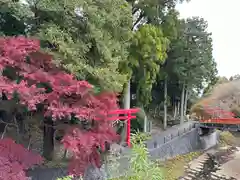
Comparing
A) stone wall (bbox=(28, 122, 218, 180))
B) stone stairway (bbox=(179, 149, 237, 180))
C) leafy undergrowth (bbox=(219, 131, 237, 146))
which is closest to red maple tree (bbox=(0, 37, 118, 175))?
stone wall (bbox=(28, 122, 218, 180))

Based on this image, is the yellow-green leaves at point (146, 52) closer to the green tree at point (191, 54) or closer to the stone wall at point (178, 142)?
the stone wall at point (178, 142)

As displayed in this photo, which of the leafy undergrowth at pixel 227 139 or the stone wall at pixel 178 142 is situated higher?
the stone wall at pixel 178 142

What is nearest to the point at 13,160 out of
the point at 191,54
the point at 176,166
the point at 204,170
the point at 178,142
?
the point at 176,166

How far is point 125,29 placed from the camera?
40.5 ft

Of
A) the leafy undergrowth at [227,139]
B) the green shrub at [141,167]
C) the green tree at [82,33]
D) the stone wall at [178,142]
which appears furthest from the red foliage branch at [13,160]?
the leafy undergrowth at [227,139]

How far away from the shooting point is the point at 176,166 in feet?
52.6

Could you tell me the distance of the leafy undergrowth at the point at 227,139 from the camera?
24.0 meters

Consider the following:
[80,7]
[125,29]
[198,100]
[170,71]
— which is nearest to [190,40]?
[170,71]

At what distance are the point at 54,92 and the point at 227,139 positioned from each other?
20.1 m

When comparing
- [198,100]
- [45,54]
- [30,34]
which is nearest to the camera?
[45,54]

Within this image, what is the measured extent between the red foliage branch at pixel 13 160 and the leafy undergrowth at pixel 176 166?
7.19m

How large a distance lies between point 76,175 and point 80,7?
17.1 ft

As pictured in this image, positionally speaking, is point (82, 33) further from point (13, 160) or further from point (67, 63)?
point (13, 160)

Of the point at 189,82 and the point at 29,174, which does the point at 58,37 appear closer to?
the point at 29,174
